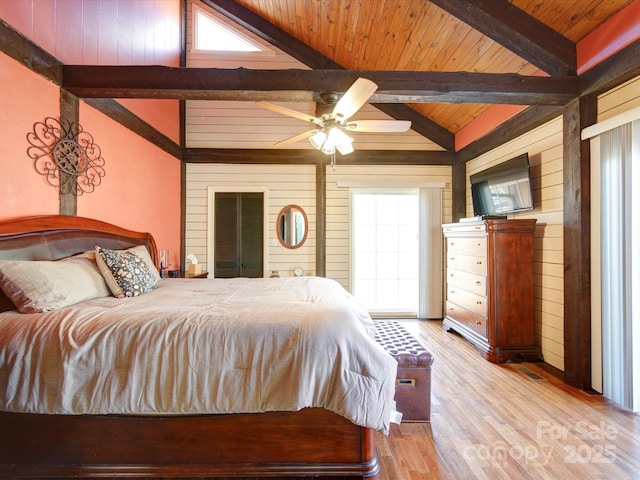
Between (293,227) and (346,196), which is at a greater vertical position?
(346,196)

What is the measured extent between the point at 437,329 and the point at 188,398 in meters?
3.64

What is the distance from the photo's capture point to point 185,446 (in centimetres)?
154

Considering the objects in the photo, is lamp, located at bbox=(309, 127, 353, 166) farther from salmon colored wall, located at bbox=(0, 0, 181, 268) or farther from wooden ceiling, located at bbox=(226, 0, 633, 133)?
salmon colored wall, located at bbox=(0, 0, 181, 268)

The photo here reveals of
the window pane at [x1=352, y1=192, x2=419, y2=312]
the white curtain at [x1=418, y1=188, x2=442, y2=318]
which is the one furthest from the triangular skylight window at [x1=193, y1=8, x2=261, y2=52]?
the white curtain at [x1=418, y1=188, x2=442, y2=318]

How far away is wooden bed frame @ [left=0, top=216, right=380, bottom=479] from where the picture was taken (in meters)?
1.52

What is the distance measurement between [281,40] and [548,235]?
4.37 meters

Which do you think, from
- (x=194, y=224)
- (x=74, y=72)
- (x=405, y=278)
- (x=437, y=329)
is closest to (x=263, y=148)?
(x=194, y=224)

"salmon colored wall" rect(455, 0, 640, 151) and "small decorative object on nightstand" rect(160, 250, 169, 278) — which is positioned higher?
"salmon colored wall" rect(455, 0, 640, 151)

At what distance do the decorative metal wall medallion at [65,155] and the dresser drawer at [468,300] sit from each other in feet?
13.7

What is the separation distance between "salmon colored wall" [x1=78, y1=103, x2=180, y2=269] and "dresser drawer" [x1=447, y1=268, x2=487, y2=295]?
4019 mm

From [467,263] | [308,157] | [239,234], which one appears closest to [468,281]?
[467,263]

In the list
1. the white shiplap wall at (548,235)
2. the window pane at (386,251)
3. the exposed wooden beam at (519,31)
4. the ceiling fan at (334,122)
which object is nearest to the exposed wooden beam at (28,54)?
the ceiling fan at (334,122)

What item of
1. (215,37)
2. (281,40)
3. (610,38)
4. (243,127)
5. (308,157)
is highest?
(215,37)

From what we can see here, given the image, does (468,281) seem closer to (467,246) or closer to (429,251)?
(467,246)
